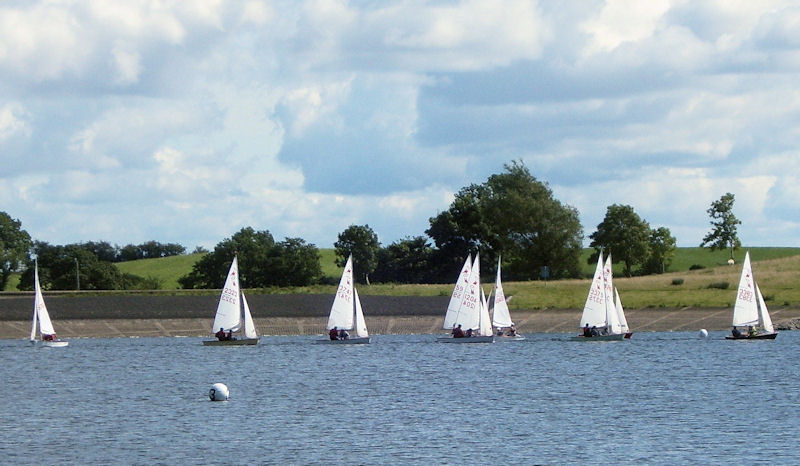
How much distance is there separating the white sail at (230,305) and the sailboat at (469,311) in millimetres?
17689

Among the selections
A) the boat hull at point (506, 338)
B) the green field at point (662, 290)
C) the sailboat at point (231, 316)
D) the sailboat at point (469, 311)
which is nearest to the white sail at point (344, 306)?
→ the sailboat at point (231, 316)

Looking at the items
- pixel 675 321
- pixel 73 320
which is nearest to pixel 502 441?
pixel 675 321

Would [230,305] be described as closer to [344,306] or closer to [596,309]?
[344,306]

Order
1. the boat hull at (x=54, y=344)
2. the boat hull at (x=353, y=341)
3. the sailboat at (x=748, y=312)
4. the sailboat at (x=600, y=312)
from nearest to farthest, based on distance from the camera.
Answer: the sailboat at (x=748, y=312)
the boat hull at (x=353, y=341)
the sailboat at (x=600, y=312)
the boat hull at (x=54, y=344)

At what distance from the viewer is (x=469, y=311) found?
11400 cm

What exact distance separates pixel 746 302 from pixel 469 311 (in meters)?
23.5

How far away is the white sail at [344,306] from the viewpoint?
111750 millimetres

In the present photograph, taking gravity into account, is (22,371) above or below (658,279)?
below

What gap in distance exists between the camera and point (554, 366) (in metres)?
90.0

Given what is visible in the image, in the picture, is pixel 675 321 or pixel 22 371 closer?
pixel 22 371

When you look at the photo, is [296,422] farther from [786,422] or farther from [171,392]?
[786,422]

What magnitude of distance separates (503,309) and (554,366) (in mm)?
29852

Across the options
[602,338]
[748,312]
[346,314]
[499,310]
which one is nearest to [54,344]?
[346,314]

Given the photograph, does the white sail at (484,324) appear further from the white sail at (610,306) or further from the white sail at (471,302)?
the white sail at (610,306)
